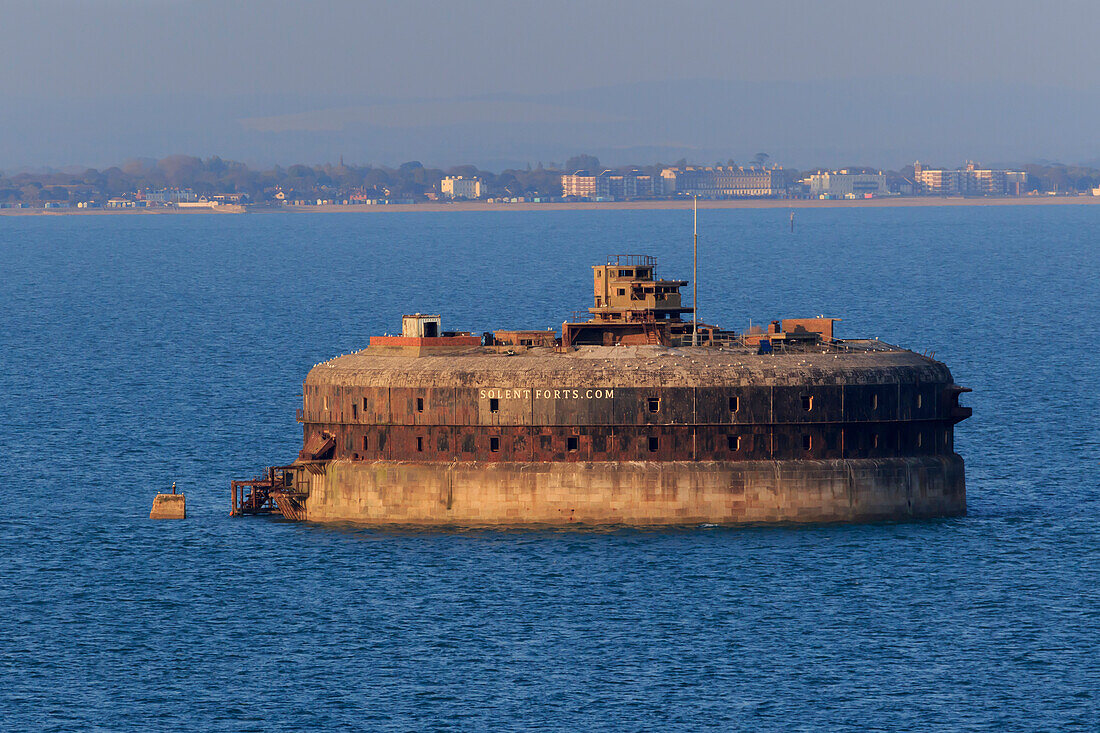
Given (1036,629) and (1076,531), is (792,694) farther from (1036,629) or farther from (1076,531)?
(1076,531)

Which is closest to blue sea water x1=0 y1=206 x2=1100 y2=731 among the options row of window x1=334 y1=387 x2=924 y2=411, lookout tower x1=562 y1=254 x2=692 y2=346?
row of window x1=334 y1=387 x2=924 y2=411

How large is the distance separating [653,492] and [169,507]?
2557 cm

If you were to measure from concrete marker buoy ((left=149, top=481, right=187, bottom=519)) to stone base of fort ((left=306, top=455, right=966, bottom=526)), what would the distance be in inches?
493

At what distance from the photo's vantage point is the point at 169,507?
102 metres

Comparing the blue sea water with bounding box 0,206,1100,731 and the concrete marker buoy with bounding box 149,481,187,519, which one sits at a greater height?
the concrete marker buoy with bounding box 149,481,187,519

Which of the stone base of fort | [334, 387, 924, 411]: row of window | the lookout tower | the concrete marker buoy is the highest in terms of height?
the lookout tower

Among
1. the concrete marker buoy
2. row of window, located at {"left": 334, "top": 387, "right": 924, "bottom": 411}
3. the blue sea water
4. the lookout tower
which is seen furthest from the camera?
the lookout tower

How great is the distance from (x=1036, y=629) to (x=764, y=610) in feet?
35.5

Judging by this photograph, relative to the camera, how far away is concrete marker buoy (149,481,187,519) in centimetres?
10200

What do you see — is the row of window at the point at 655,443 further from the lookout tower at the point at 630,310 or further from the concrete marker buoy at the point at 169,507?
the concrete marker buoy at the point at 169,507

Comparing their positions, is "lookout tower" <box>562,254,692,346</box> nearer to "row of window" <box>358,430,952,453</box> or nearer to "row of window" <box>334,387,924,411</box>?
"row of window" <box>334,387,924,411</box>

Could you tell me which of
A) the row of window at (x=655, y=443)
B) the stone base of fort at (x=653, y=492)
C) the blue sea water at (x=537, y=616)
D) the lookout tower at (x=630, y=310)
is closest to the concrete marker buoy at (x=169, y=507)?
the blue sea water at (x=537, y=616)

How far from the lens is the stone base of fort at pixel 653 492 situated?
93562 mm

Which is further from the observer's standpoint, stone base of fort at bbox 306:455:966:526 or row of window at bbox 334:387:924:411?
row of window at bbox 334:387:924:411
